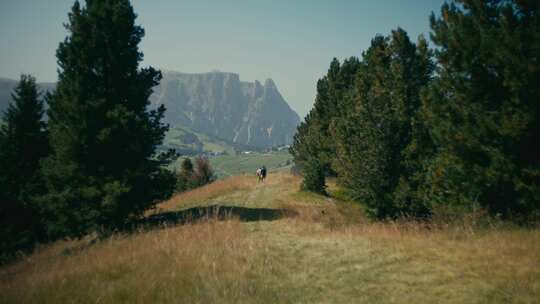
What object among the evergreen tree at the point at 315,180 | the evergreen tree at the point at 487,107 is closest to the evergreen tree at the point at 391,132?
the evergreen tree at the point at 487,107

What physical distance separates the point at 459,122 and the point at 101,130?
15.5m

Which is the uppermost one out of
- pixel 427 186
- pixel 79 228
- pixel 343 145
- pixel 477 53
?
pixel 477 53

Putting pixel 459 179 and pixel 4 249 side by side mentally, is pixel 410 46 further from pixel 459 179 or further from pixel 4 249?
pixel 4 249

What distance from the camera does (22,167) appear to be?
21.4 m

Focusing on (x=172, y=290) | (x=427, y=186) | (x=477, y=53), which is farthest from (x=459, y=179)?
(x=172, y=290)

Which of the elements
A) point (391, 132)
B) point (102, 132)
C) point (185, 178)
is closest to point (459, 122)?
point (391, 132)

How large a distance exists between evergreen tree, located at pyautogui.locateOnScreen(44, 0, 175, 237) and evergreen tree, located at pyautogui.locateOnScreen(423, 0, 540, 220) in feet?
43.0

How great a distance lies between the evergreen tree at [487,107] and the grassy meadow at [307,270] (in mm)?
1528

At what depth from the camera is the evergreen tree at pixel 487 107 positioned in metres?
8.99

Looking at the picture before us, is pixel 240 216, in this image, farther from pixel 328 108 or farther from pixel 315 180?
pixel 328 108

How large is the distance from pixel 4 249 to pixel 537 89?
2639 centimetres

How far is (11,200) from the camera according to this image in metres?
20.0

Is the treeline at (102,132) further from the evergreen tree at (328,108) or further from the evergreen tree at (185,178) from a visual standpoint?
the evergreen tree at (185,178)

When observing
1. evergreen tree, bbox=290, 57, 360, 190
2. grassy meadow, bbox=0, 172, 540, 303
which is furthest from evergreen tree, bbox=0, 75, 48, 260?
evergreen tree, bbox=290, 57, 360, 190
